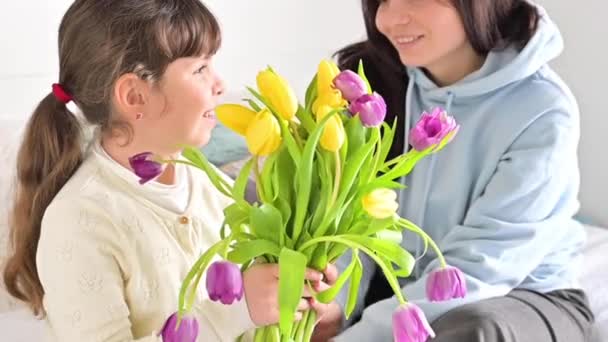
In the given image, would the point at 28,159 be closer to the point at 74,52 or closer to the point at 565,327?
the point at 74,52

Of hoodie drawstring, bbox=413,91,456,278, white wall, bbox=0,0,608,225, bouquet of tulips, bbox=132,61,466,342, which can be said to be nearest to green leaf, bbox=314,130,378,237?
bouquet of tulips, bbox=132,61,466,342

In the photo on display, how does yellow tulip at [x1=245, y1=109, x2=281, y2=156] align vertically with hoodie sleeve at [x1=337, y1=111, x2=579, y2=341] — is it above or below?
above

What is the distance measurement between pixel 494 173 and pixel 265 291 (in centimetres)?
59

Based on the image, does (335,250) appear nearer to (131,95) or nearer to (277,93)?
(277,93)

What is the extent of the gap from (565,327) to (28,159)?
0.84 m

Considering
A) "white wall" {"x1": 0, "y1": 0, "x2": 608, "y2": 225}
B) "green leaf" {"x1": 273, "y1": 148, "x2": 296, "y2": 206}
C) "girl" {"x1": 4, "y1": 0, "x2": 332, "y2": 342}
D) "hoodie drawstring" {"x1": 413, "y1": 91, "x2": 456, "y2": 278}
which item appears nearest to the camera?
"green leaf" {"x1": 273, "y1": 148, "x2": 296, "y2": 206}

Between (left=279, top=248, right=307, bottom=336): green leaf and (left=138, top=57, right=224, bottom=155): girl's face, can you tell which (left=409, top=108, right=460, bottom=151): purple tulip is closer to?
(left=279, top=248, right=307, bottom=336): green leaf

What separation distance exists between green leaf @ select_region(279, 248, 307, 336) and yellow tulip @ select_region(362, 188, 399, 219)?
9 cm

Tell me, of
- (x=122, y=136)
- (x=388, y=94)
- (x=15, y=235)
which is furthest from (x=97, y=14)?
(x=388, y=94)

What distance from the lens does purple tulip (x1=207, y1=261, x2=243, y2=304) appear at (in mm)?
900

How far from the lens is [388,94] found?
1668mm

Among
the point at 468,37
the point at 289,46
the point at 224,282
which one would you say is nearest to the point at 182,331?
the point at 224,282

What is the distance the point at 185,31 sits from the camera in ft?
4.07

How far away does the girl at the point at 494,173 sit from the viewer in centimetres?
144
